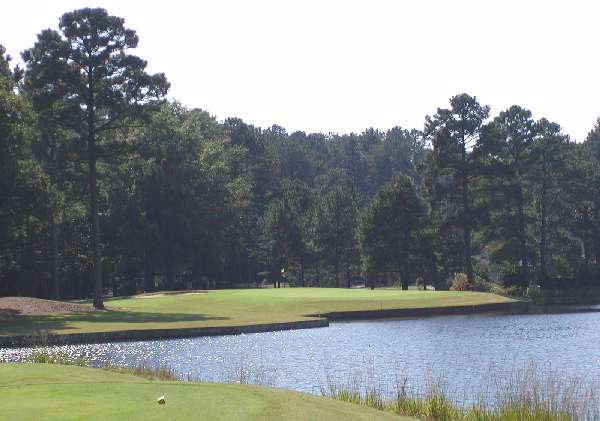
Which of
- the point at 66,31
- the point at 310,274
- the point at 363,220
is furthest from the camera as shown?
the point at 310,274

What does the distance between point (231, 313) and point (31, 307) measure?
11926 millimetres

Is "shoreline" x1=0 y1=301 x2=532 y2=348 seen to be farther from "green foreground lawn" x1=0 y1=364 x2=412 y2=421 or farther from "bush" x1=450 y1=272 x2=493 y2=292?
"bush" x1=450 y1=272 x2=493 y2=292

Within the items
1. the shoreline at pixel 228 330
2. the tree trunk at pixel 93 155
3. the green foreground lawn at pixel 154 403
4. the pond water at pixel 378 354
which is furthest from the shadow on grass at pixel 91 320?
the green foreground lawn at pixel 154 403

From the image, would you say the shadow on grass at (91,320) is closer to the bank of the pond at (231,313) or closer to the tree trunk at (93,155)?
the bank of the pond at (231,313)

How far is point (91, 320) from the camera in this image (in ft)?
153

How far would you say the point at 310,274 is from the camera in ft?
375

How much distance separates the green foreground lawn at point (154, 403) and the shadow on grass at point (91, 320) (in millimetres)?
22755

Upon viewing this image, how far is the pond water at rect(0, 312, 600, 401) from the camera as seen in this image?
87.5ft

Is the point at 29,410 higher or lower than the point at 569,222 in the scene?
lower

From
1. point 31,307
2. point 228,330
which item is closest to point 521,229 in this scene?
point 228,330

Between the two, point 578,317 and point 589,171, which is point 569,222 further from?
point 578,317

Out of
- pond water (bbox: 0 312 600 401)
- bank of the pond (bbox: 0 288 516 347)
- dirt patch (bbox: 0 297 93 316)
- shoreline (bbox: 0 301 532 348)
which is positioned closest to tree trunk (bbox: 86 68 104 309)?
bank of the pond (bbox: 0 288 516 347)

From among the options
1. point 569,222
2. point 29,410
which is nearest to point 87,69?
point 29,410

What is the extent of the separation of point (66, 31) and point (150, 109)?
7.21m
